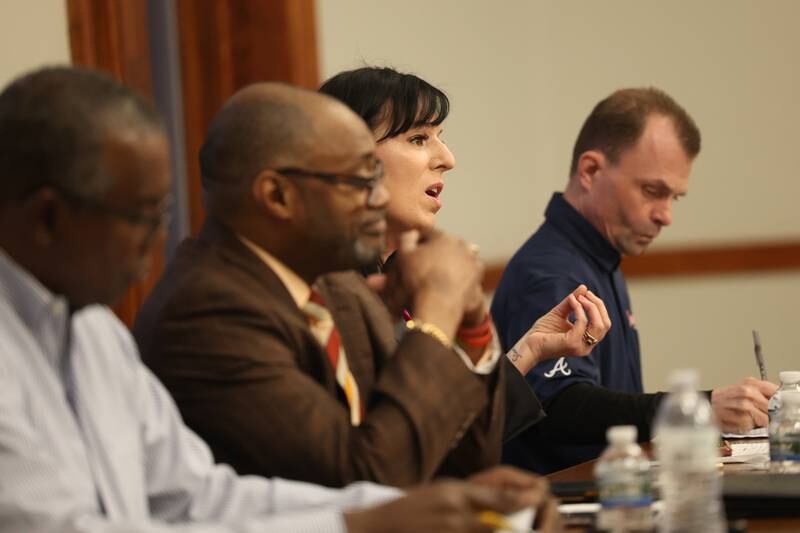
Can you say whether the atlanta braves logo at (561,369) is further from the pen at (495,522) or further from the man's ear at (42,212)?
the man's ear at (42,212)

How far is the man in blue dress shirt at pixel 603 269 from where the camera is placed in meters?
3.03

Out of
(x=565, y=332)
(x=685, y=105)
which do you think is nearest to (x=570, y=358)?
(x=565, y=332)

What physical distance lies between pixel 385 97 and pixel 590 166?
3.60 ft

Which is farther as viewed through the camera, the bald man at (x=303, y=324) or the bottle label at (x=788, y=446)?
the bottle label at (x=788, y=446)

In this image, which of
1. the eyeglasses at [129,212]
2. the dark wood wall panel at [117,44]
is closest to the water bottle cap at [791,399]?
the eyeglasses at [129,212]

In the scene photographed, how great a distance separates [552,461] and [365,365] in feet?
3.74

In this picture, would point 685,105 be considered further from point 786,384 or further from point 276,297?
point 276,297

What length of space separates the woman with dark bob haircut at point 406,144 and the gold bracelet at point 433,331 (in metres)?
0.84

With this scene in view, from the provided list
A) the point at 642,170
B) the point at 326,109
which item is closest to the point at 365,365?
the point at 326,109

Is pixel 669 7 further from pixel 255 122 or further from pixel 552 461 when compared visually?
pixel 255 122

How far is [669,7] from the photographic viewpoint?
5539mm

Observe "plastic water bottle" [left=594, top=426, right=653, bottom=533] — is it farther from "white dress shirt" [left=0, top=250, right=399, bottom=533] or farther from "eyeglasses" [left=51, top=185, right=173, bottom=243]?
"eyeglasses" [left=51, top=185, right=173, bottom=243]

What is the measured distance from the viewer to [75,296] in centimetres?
152

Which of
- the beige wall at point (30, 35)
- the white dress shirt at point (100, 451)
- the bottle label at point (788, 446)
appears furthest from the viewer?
the beige wall at point (30, 35)
